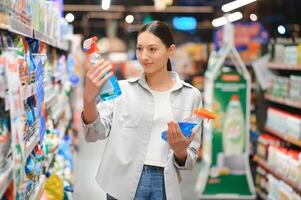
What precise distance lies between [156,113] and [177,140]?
278mm

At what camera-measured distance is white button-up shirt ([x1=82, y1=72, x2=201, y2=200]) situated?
268 centimetres

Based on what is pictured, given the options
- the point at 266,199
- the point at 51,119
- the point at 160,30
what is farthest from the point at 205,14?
the point at 160,30

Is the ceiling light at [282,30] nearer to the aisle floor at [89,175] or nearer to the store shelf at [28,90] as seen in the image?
the aisle floor at [89,175]

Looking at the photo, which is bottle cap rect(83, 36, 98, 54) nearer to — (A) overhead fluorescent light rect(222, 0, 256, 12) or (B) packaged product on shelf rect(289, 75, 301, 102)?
(B) packaged product on shelf rect(289, 75, 301, 102)

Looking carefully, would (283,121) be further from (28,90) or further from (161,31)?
(28,90)

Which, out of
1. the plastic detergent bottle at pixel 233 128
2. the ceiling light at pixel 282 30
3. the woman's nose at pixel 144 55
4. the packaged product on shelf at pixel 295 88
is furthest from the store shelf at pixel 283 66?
the woman's nose at pixel 144 55

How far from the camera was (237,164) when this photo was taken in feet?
21.5

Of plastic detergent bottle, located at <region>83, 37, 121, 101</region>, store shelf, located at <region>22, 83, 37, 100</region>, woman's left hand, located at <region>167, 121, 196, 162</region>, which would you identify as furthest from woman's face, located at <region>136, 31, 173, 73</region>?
store shelf, located at <region>22, 83, 37, 100</region>

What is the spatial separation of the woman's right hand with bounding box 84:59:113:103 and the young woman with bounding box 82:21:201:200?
289 mm

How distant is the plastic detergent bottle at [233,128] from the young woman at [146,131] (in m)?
3.81

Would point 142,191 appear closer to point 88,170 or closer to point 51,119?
point 51,119

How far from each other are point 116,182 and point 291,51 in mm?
3516

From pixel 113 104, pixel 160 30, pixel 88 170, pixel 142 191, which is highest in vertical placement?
pixel 160 30

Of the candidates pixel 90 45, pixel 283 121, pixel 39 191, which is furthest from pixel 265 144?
pixel 90 45
